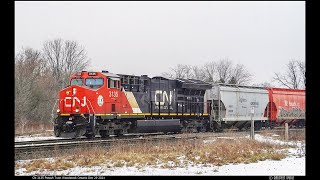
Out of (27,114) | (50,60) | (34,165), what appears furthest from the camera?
(50,60)

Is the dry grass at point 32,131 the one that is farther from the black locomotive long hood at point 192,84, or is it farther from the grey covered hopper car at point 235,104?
the grey covered hopper car at point 235,104

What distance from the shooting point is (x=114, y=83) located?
819 inches

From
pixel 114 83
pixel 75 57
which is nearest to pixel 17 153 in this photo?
pixel 114 83

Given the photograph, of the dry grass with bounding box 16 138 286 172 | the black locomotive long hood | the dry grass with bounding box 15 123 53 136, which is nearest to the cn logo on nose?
the dry grass with bounding box 16 138 286 172

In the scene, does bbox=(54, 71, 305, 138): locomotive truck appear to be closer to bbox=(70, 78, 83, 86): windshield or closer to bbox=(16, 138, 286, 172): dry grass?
bbox=(70, 78, 83, 86): windshield

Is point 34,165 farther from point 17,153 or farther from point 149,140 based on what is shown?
point 149,140

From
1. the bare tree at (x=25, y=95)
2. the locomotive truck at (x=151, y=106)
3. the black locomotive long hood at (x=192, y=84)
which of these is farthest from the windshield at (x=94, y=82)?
the bare tree at (x=25, y=95)

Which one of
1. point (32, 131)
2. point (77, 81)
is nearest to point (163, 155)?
point (77, 81)

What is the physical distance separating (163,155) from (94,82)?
7.88 m

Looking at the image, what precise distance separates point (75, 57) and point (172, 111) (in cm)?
4431

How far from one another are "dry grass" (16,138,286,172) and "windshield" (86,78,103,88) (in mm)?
4813

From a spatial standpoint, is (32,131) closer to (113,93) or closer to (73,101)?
(73,101)

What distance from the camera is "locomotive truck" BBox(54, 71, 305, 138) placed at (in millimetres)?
19891

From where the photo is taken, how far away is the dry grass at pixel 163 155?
12008mm
